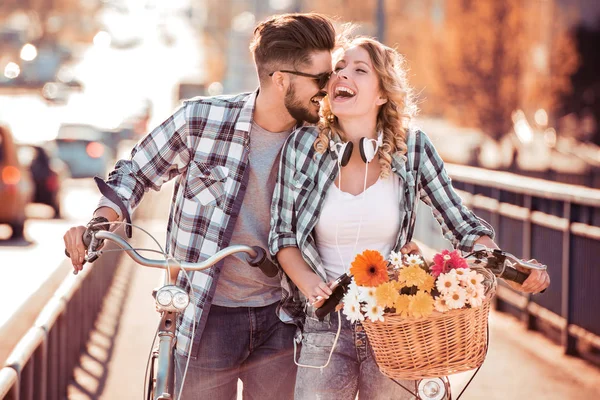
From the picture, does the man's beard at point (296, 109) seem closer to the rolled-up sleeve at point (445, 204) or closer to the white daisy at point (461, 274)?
the rolled-up sleeve at point (445, 204)

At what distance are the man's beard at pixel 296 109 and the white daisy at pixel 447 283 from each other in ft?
3.99

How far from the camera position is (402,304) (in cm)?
377

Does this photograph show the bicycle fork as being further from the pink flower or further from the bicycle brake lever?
the bicycle brake lever

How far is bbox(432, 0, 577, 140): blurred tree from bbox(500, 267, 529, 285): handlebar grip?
3239 centimetres

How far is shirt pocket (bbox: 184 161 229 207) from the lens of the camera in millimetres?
4824

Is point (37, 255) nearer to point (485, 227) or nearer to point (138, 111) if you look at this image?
point (485, 227)

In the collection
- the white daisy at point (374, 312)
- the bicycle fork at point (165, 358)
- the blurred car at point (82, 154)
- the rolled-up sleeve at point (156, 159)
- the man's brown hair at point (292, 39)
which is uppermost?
the man's brown hair at point (292, 39)

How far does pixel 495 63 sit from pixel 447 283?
112 feet

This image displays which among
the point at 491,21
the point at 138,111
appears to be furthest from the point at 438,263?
the point at 138,111

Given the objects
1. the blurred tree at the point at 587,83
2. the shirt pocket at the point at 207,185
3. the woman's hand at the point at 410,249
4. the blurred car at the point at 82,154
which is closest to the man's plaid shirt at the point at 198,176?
the shirt pocket at the point at 207,185

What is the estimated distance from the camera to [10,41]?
61594mm

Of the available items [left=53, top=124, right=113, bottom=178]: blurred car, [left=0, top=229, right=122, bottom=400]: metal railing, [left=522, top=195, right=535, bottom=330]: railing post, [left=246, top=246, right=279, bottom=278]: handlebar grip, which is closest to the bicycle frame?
[left=246, top=246, right=279, bottom=278]: handlebar grip

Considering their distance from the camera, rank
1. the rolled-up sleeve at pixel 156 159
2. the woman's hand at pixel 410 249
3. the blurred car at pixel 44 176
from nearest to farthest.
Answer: the woman's hand at pixel 410 249 → the rolled-up sleeve at pixel 156 159 → the blurred car at pixel 44 176

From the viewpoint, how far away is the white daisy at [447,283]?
12.3 ft
